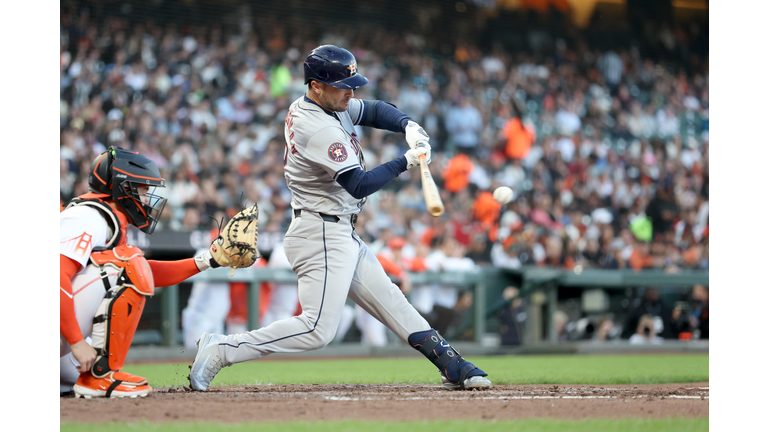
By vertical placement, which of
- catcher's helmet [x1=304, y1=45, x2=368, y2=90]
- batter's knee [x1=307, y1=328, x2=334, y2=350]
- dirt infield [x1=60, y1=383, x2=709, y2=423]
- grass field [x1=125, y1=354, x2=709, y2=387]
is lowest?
grass field [x1=125, y1=354, x2=709, y2=387]

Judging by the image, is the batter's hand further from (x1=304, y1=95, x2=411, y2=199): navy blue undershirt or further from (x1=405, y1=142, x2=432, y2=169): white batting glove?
(x1=405, y1=142, x2=432, y2=169): white batting glove

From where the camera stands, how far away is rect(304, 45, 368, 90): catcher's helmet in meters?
3.17

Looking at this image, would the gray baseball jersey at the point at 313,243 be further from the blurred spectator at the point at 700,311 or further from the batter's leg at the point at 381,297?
the blurred spectator at the point at 700,311

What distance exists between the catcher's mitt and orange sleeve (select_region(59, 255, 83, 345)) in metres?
0.64

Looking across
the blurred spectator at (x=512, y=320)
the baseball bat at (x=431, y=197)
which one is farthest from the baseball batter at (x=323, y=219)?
the blurred spectator at (x=512, y=320)

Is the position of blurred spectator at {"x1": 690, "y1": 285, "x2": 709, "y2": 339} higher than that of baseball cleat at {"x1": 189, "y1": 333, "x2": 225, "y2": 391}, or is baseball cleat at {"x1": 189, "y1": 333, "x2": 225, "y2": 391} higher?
baseball cleat at {"x1": 189, "y1": 333, "x2": 225, "y2": 391}

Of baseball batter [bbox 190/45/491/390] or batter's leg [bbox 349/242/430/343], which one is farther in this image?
batter's leg [bbox 349/242/430/343]

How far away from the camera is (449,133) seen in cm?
1184

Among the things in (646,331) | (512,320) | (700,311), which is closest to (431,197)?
(512,320)

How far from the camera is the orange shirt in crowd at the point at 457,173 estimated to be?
10734 mm

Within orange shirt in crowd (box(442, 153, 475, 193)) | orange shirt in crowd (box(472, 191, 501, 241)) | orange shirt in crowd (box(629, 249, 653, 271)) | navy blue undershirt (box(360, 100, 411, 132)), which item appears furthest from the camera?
orange shirt in crowd (box(442, 153, 475, 193))

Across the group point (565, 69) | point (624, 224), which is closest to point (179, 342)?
point (624, 224)

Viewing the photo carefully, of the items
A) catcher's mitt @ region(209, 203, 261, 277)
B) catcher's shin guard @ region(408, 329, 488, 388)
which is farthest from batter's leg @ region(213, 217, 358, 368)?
catcher's shin guard @ region(408, 329, 488, 388)

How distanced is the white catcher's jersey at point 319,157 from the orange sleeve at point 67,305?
0.97m
